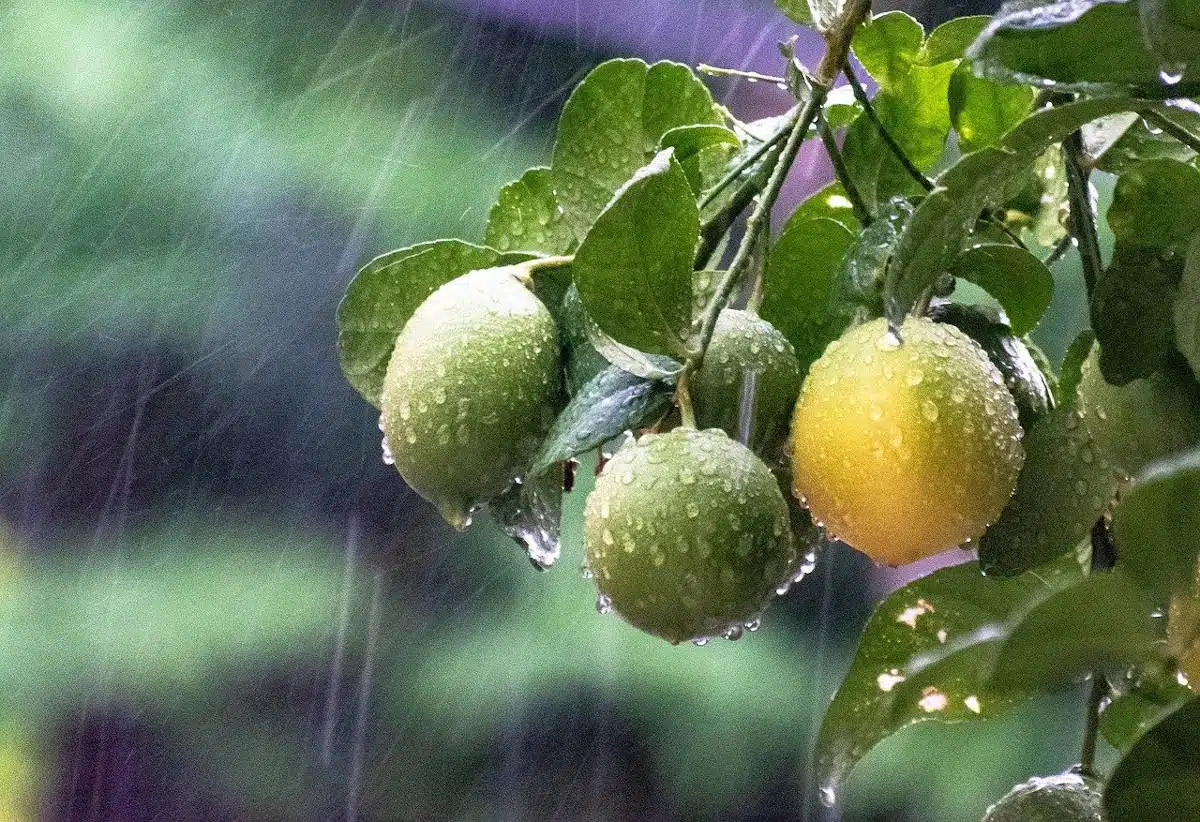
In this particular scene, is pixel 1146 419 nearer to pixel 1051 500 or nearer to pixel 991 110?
pixel 1051 500

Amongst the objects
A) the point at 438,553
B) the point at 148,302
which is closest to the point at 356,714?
the point at 438,553

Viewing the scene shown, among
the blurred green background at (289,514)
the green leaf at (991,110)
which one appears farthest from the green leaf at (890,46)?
the blurred green background at (289,514)

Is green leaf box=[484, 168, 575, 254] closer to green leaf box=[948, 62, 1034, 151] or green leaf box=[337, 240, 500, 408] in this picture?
green leaf box=[337, 240, 500, 408]

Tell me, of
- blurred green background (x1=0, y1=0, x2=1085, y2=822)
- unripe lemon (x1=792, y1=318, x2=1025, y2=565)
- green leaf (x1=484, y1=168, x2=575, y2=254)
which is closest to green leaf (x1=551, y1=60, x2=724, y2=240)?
green leaf (x1=484, y1=168, x2=575, y2=254)

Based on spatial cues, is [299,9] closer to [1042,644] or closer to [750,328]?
[750,328]

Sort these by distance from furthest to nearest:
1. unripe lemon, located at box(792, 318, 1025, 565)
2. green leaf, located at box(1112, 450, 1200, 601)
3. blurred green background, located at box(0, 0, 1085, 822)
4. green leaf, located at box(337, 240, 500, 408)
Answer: blurred green background, located at box(0, 0, 1085, 822) < green leaf, located at box(337, 240, 500, 408) < unripe lemon, located at box(792, 318, 1025, 565) < green leaf, located at box(1112, 450, 1200, 601)

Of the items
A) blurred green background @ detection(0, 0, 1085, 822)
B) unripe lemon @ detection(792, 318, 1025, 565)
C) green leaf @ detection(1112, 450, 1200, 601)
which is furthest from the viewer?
blurred green background @ detection(0, 0, 1085, 822)
